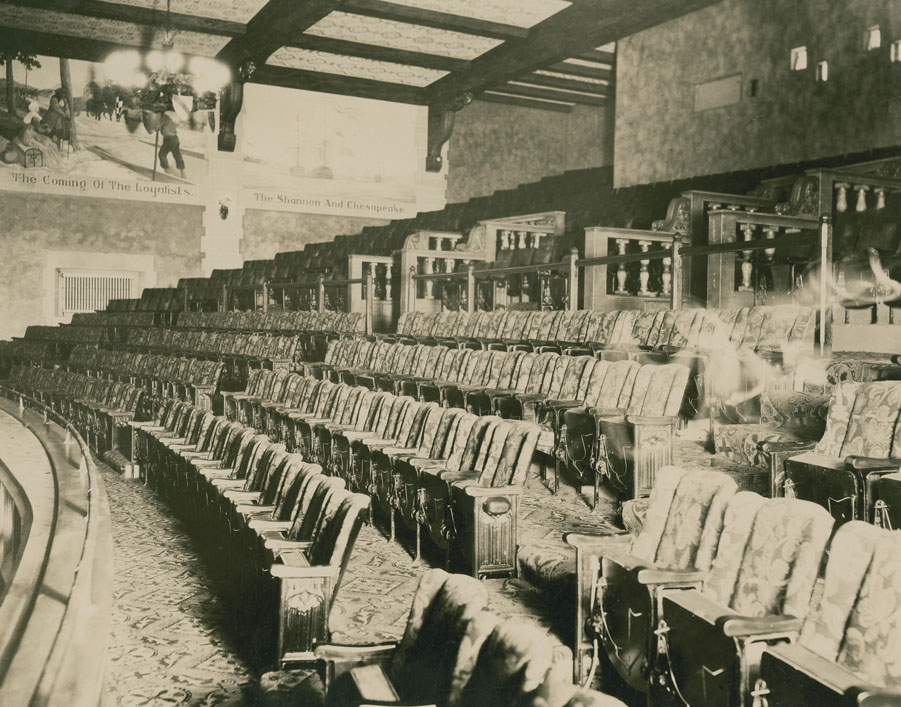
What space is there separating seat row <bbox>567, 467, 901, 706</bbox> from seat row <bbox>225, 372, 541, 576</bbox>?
749mm

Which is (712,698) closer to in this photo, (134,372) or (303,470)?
(303,470)

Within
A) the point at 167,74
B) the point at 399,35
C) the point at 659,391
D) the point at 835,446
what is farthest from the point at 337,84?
the point at 835,446

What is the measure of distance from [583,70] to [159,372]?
645 centimetres

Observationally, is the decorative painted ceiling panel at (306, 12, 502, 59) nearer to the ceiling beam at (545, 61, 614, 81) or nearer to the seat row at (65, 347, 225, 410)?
the ceiling beam at (545, 61, 614, 81)

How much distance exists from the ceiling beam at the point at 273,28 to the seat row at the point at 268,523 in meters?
4.74

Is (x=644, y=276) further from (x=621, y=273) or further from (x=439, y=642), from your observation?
(x=439, y=642)

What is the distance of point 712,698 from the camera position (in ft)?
4.76

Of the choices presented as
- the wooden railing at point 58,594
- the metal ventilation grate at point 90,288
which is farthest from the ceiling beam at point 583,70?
the wooden railing at point 58,594

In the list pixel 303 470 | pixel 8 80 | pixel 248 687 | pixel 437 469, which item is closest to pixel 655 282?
pixel 437 469

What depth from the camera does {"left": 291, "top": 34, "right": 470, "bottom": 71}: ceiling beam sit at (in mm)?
8914

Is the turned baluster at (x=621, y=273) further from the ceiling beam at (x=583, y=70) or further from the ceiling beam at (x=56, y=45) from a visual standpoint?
the ceiling beam at (x=56, y=45)

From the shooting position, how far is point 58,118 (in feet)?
30.9

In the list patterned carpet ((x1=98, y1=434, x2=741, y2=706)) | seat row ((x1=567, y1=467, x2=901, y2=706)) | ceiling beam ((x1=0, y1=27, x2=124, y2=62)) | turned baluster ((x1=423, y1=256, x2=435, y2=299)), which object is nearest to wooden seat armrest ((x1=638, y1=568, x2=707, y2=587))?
seat row ((x1=567, y1=467, x2=901, y2=706))

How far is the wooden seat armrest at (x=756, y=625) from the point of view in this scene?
138 cm
